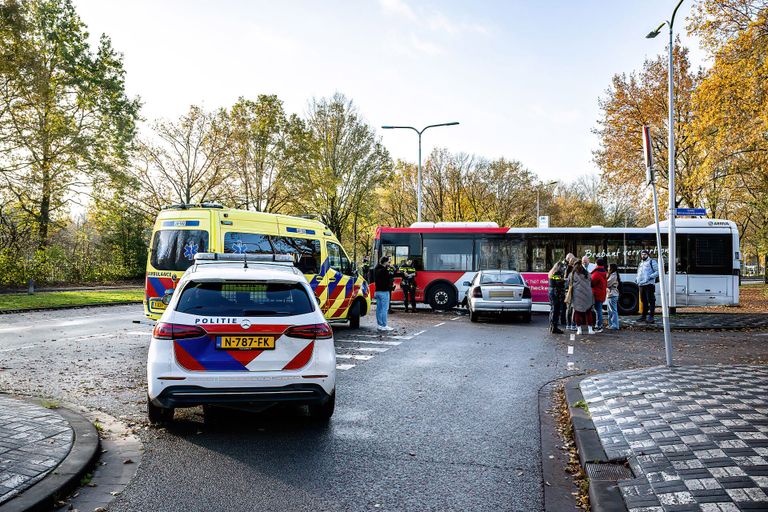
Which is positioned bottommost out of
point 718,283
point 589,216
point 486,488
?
point 486,488

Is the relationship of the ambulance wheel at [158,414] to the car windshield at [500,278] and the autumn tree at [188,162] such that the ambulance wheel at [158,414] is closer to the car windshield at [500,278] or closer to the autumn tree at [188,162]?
the car windshield at [500,278]

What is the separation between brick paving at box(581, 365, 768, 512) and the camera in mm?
3781

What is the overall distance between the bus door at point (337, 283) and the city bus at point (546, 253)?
6.80 meters

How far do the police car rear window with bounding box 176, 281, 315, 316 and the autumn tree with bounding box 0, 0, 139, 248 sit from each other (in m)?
22.3

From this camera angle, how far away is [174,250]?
11820 mm

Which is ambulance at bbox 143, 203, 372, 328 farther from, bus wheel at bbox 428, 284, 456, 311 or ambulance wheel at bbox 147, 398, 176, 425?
bus wheel at bbox 428, 284, 456, 311

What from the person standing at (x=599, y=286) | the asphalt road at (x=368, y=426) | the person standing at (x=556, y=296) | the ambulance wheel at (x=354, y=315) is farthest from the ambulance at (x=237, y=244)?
the person standing at (x=599, y=286)

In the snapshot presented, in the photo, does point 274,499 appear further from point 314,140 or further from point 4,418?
point 314,140

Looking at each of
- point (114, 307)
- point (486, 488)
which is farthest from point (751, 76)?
point (114, 307)

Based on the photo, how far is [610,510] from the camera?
371cm

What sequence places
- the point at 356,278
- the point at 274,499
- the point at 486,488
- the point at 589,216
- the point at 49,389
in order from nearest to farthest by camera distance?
the point at 274,499
the point at 486,488
the point at 49,389
the point at 356,278
the point at 589,216

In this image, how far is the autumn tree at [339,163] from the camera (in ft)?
137

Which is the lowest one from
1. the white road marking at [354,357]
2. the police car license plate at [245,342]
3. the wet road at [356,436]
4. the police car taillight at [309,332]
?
the wet road at [356,436]

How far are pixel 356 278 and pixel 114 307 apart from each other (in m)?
11.5
